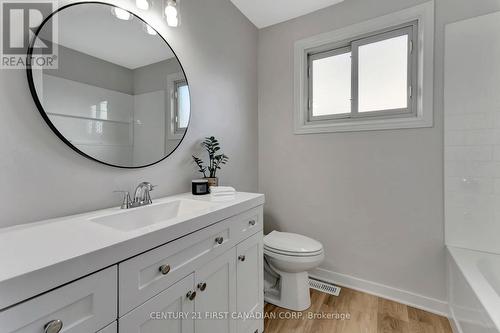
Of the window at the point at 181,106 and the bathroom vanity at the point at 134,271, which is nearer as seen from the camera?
the bathroom vanity at the point at 134,271

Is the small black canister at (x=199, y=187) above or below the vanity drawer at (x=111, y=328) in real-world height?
above

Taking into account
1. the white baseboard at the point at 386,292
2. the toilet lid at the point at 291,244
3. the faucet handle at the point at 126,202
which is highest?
the faucet handle at the point at 126,202

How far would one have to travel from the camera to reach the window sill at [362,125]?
1.67 meters

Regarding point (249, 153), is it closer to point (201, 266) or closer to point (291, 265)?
point (291, 265)

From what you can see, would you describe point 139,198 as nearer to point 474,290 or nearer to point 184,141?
point 184,141

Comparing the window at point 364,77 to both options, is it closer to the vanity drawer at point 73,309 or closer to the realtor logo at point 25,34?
the realtor logo at point 25,34

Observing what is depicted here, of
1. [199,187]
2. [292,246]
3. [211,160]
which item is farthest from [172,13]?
[292,246]

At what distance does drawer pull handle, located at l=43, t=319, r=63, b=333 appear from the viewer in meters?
0.50

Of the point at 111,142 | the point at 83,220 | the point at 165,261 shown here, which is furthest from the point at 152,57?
the point at 165,261

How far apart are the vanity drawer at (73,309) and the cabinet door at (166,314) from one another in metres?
0.08

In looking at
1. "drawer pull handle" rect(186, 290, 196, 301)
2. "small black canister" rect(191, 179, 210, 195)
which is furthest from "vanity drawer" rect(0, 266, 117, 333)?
"small black canister" rect(191, 179, 210, 195)

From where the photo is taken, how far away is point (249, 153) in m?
2.23

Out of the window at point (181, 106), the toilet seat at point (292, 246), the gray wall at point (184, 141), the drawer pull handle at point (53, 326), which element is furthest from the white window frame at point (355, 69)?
the drawer pull handle at point (53, 326)

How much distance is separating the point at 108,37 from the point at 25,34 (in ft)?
1.12
